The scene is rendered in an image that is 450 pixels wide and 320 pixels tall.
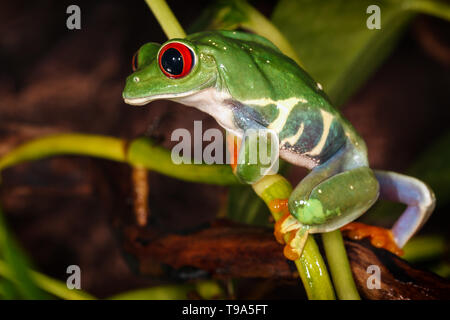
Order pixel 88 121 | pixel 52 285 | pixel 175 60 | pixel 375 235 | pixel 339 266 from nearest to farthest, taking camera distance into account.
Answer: pixel 175 60
pixel 339 266
pixel 375 235
pixel 52 285
pixel 88 121

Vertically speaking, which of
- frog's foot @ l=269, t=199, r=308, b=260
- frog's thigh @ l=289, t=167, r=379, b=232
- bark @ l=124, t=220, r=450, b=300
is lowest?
bark @ l=124, t=220, r=450, b=300

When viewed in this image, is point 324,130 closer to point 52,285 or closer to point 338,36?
point 338,36

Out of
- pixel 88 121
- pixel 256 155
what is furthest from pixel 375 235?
pixel 88 121

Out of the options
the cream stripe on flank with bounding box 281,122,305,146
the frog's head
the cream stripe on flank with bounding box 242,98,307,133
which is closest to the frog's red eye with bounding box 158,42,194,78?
the frog's head

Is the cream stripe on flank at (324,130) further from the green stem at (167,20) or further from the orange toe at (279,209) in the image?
the green stem at (167,20)

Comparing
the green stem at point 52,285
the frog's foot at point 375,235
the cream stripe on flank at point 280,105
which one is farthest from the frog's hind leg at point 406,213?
the green stem at point 52,285

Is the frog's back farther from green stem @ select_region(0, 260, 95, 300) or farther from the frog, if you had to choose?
green stem @ select_region(0, 260, 95, 300)
